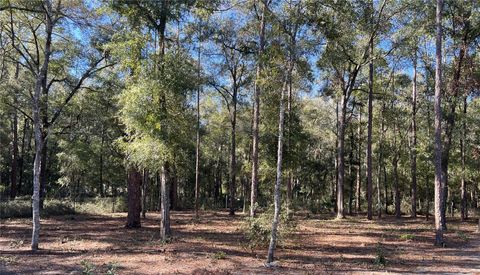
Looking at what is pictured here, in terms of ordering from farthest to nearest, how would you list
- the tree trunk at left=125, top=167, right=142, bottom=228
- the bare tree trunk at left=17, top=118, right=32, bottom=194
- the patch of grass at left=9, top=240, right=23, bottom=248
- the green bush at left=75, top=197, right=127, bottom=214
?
the bare tree trunk at left=17, top=118, right=32, bottom=194 < the green bush at left=75, top=197, right=127, bottom=214 < the tree trunk at left=125, top=167, right=142, bottom=228 < the patch of grass at left=9, top=240, right=23, bottom=248

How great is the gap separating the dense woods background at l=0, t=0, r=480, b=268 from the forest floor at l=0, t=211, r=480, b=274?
1.01 m

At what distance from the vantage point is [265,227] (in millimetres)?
12398

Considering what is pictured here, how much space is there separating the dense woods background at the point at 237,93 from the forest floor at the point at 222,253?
1.01 m

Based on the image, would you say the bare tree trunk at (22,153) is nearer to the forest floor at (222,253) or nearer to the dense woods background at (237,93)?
the dense woods background at (237,93)

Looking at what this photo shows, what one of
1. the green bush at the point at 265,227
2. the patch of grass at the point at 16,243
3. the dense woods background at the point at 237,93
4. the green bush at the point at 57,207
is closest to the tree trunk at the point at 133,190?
the dense woods background at the point at 237,93

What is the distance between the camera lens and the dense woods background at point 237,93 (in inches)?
547

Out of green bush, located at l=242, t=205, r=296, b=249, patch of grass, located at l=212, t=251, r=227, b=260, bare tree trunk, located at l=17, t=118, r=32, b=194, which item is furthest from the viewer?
bare tree trunk, located at l=17, t=118, r=32, b=194

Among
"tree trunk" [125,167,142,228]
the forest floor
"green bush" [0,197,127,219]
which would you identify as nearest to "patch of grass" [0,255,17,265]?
the forest floor

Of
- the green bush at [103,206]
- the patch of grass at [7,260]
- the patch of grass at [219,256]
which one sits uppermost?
the patch of grass at [219,256]

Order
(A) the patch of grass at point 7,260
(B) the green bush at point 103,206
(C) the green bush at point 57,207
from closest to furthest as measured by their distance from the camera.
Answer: (A) the patch of grass at point 7,260 < (C) the green bush at point 57,207 < (B) the green bush at point 103,206

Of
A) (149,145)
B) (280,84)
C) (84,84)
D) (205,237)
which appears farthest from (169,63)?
(84,84)

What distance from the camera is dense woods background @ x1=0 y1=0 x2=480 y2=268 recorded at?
13.9 metres

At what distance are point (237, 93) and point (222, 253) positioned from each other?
2000 cm

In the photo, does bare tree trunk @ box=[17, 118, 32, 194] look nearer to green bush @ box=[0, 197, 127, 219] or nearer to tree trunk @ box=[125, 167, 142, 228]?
green bush @ box=[0, 197, 127, 219]
